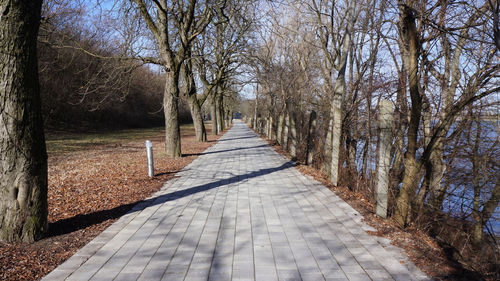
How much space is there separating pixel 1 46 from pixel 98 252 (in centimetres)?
274

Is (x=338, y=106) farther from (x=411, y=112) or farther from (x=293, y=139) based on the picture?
(x=293, y=139)

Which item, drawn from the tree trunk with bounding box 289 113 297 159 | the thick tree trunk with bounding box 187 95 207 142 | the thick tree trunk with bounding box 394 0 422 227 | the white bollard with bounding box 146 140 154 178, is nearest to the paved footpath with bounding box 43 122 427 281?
the thick tree trunk with bounding box 394 0 422 227

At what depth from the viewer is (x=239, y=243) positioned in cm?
402

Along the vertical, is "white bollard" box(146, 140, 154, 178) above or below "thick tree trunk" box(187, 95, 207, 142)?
below

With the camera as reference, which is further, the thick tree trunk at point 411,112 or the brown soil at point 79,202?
the thick tree trunk at point 411,112

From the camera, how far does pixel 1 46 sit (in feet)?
12.1

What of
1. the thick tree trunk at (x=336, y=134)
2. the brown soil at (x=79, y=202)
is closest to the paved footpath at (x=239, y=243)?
the brown soil at (x=79, y=202)

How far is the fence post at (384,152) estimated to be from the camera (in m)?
4.79

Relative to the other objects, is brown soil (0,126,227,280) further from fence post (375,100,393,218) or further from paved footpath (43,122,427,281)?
fence post (375,100,393,218)

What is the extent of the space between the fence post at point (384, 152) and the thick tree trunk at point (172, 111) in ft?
27.3

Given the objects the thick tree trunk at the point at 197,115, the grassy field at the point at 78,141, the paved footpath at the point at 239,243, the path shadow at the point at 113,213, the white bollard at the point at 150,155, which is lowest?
the paved footpath at the point at 239,243

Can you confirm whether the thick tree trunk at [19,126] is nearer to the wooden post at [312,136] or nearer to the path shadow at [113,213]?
the path shadow at [113,213]

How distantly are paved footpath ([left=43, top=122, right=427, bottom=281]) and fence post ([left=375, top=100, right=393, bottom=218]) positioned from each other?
0.49 m

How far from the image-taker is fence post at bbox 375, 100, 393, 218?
15.7ft
